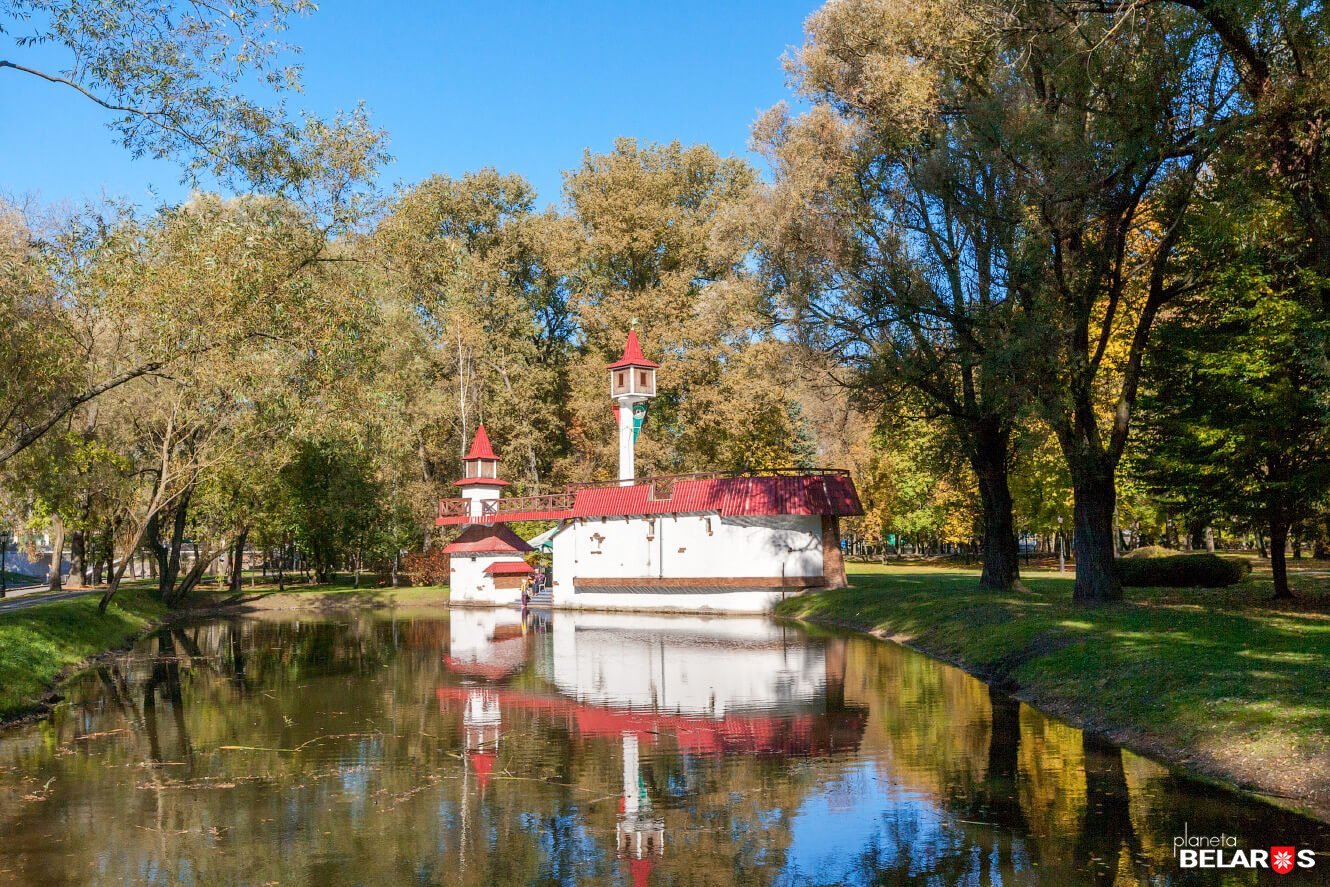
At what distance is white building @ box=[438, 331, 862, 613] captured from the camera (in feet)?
133

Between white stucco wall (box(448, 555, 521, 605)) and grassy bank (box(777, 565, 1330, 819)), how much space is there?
26448mm

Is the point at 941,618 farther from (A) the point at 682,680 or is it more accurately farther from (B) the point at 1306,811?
(B) the point at 1306,811

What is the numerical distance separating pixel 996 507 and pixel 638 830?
23.9m

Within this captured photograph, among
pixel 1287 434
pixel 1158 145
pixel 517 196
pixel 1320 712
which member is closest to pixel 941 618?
pixel 1287 434

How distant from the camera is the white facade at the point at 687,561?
4062cm

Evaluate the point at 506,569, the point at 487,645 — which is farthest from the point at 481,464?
the point at 487,645

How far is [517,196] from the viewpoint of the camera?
68438mm

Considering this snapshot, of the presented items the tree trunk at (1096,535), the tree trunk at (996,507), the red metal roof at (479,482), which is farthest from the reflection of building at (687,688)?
the red metal roof at (479,482)

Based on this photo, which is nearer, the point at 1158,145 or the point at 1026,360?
the point at 1158,145

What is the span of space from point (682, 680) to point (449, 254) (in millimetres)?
11858

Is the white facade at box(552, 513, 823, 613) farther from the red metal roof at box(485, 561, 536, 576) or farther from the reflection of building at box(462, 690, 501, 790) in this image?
the reflection of building at box(462, 690, 501, 790)

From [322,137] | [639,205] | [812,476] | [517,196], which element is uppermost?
[517,196]

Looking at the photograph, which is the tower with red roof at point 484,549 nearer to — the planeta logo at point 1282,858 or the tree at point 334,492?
the tree at point 334,492

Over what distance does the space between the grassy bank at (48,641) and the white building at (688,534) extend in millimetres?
18632
